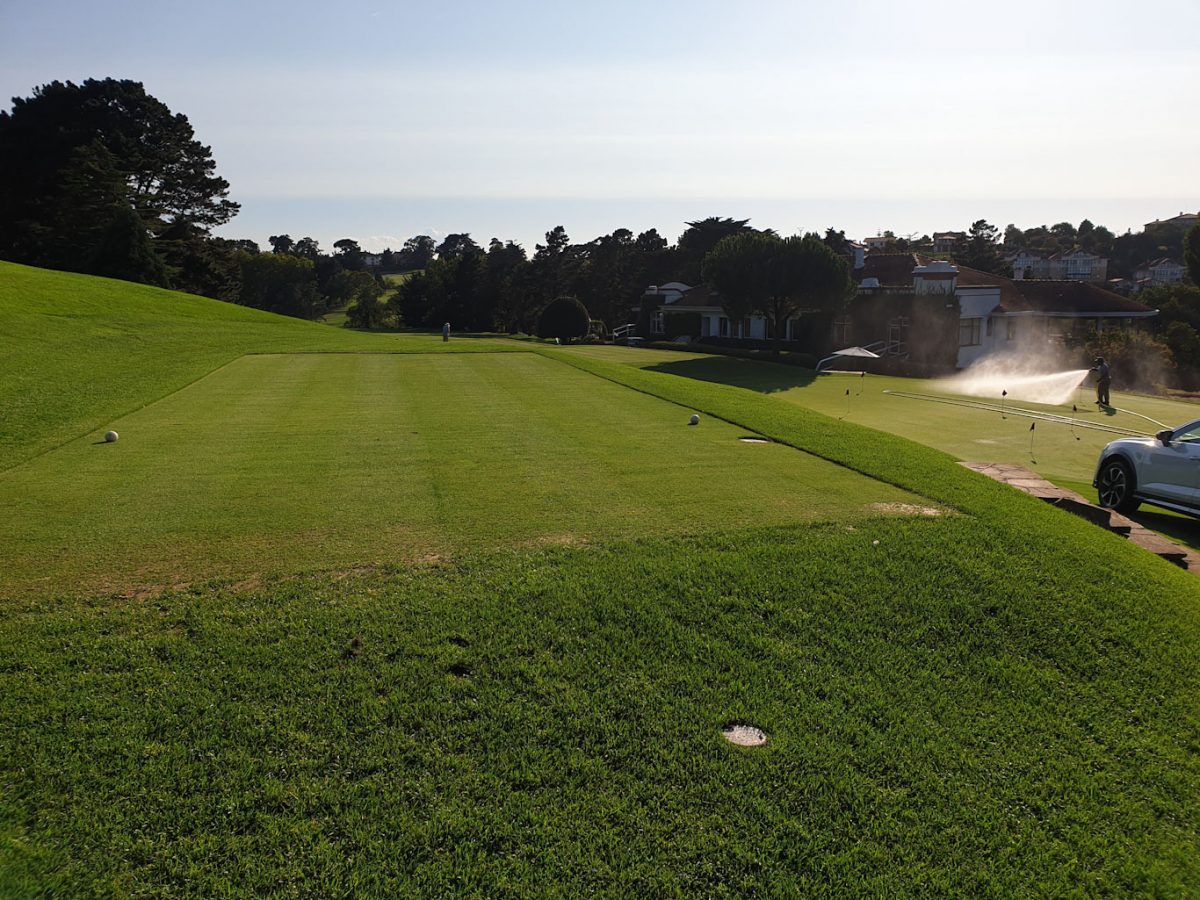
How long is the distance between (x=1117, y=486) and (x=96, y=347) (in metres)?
23.3

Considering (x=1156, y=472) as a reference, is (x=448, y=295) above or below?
above

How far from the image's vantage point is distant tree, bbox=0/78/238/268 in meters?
53.9

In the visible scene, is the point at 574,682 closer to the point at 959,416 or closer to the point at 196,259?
the point at 959,416

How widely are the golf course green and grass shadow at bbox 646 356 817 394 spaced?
23.3 meters

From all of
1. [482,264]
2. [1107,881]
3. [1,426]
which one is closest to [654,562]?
[1107,881]

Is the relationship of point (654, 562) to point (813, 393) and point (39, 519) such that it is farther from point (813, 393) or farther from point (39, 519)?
point (813, 393)

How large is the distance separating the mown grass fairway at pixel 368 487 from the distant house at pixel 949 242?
8059 centimetres

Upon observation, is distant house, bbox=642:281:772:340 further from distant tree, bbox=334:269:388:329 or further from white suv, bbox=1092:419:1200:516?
white suv, bbox=1092:419:1200:516

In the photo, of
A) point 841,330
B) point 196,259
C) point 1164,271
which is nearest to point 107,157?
point 196,259

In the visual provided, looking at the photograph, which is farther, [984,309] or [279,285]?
[279,285]

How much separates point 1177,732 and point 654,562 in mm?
3854

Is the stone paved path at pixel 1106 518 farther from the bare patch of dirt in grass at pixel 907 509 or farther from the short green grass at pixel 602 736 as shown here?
the short green grass at pixel 602 736

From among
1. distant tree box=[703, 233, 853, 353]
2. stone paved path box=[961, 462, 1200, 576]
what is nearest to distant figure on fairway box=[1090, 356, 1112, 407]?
stone paved path box=[961, 462, 1200, 576]

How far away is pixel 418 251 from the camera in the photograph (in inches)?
7392
